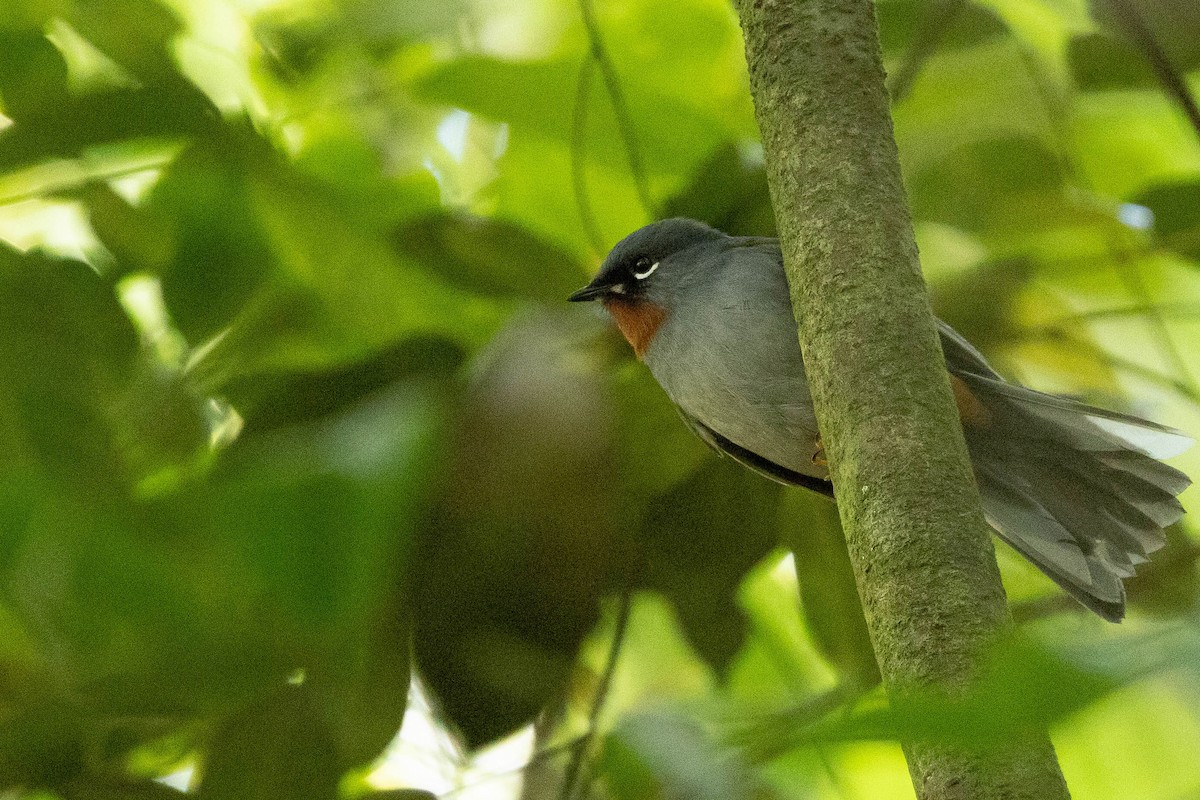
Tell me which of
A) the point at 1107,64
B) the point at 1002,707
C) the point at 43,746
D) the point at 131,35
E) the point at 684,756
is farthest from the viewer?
the point at 1107,64

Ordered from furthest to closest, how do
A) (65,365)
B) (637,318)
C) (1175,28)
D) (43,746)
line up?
A: (637,318) < (1175,28) < (65,365) < (43,746)

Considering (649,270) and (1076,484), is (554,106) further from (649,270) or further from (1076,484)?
(1076,484)

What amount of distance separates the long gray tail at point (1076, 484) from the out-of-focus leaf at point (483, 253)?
1406 mm

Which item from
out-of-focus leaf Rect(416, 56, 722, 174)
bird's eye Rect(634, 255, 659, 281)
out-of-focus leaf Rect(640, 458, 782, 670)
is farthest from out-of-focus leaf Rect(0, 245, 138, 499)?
bird's eye Rect(634, 255, 659, 281)

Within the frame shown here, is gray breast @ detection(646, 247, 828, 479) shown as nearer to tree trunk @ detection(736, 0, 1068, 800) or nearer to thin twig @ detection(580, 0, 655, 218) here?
thin twig @ detection(580, 0, 655, 218)

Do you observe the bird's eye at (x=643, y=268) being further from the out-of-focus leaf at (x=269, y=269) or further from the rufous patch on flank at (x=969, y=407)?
the rufous patch on flank at (x=969, y=407)

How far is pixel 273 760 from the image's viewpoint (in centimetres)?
275

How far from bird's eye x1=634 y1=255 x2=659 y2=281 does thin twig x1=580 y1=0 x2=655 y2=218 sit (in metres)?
0.47

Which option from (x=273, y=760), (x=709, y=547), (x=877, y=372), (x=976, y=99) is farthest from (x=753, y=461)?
(x=877, y=372)

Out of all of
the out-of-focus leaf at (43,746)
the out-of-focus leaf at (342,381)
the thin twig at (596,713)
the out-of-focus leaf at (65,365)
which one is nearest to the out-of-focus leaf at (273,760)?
the out-of-focus leaf at (43,746)

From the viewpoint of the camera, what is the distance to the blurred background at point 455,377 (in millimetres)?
2564

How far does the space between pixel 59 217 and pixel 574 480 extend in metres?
2.51

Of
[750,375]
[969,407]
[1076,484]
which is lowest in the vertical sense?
[1076,484]

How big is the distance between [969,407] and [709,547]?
3.43 ft
